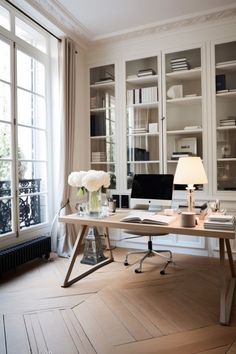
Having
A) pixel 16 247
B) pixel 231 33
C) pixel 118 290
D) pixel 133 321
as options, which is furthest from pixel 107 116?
pixel 133 321

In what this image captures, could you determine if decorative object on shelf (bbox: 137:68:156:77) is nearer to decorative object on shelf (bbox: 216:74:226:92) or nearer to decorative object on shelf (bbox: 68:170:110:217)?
decorative object on shelf (bbox: 216:74:226:92)

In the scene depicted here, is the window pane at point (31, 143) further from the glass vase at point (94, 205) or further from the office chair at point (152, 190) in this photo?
the office chair at point (152, 190)

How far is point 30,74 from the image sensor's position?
3.56 m

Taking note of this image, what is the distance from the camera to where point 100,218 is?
8.33ft

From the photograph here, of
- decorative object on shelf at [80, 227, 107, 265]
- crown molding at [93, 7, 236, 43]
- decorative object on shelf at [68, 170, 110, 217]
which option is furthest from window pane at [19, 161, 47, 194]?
crown molding at [93, 7, 236, 43]

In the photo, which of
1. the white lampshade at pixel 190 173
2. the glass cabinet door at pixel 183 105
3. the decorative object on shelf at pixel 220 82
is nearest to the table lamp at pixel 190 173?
the white lampshade at pixel 190 173

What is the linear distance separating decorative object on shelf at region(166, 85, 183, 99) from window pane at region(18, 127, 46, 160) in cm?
177

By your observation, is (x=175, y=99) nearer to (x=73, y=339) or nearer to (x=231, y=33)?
(x=231, y=33)

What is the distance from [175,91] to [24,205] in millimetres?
2435

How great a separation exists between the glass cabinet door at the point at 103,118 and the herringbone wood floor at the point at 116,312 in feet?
5.28

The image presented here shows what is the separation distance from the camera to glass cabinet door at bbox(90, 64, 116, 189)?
415 cm

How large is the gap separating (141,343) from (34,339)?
70 cm

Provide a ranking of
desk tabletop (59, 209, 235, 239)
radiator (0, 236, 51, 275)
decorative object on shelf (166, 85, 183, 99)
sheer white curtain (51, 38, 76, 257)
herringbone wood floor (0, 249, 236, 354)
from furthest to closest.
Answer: decorative object on shelf (166, 85, 183, 99) < sheer white curtain (51, 38, 76, 257) < radiator (0, 236, 51, 275) < desk tabletop (59, 209, 235, 239) < herringbone wood floor (0, 249, 236, 354)

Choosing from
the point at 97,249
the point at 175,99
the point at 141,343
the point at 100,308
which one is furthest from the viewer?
the point at 175,99
